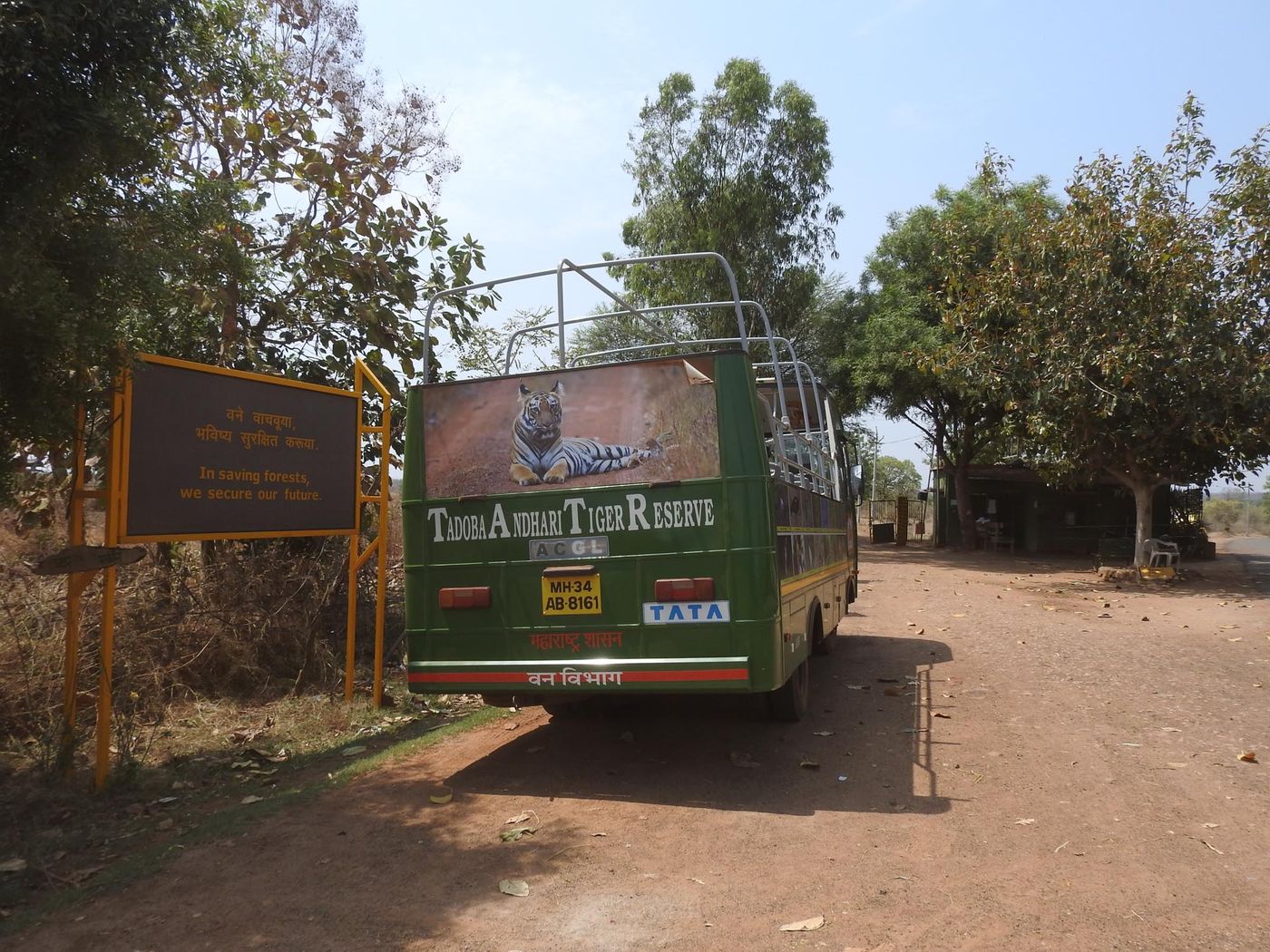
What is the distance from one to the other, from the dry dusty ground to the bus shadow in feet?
Answer: 0.08

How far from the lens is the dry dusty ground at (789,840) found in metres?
3.81

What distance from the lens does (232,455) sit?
256 inches

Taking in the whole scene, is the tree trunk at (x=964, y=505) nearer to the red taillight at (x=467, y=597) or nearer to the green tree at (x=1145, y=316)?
the green tree at (x=1145, y=316)

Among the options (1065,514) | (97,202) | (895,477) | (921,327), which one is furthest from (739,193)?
(895,477)

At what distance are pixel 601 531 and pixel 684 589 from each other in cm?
62

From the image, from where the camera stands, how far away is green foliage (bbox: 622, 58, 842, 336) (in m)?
25.8

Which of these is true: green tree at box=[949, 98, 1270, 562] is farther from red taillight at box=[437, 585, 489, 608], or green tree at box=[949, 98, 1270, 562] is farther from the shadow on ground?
red taillight at box=[437, 585, 489, 608]

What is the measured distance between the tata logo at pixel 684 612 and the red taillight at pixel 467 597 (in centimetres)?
104

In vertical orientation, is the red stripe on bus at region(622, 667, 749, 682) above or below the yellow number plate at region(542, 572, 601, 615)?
below

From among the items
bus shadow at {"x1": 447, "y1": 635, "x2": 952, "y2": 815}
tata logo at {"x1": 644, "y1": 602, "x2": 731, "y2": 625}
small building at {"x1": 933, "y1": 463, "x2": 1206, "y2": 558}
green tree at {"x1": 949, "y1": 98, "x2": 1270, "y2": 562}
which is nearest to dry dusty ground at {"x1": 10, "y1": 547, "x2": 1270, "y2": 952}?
bus shadow at {"x1": 447, "y1": 635, "x2": 952, "y2": 815}

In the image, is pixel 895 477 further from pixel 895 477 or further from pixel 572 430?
pixel 572 430

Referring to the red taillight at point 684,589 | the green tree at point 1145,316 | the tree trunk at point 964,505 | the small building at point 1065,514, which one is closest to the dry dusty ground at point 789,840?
the red taillight at point 684,589

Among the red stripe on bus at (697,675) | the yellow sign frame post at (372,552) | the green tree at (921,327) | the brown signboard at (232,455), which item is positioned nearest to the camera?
the red stripe on bus at (697,675)

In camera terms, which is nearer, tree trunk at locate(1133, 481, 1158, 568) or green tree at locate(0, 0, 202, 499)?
green tree at locate(0, 0, 202, 499)
